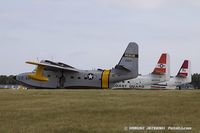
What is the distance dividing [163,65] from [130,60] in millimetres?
26994

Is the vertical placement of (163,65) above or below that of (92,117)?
above

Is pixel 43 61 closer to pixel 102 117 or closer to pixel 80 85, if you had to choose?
pixel 80 85

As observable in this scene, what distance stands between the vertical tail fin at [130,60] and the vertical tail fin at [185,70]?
129ft

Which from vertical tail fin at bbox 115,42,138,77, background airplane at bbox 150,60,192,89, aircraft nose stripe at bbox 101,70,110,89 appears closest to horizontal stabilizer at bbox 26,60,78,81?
aircraft nose stripe at bbox 101,70,110,89

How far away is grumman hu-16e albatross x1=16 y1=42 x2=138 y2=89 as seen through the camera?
182ft

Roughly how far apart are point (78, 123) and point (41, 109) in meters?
4.47

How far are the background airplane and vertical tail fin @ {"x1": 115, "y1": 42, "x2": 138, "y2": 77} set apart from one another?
35443mm

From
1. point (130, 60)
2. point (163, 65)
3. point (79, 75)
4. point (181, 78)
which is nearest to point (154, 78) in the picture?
point (163, 65)

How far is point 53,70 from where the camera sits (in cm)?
A: 5747

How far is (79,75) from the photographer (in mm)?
57219

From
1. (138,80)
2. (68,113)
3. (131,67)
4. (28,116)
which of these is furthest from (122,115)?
(138,80)

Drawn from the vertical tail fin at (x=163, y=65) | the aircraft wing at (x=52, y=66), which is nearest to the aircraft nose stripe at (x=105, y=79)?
the aircraft wing at (x=52, y=66)

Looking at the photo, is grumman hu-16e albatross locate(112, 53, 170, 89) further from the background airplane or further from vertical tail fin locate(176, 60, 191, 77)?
vertical tail fin locate(176, 60, 191, 77)

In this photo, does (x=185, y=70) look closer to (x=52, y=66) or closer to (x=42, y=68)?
Answer: (x=52, y=66)
